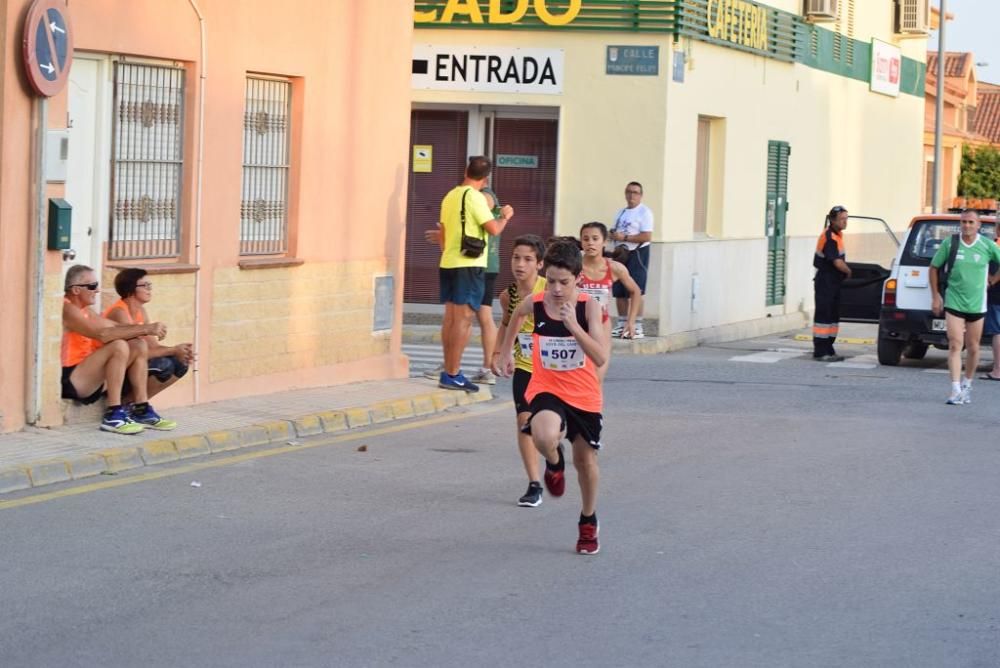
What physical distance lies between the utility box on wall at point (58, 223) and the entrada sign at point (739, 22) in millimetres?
13540

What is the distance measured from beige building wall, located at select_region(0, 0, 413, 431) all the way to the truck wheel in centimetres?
660

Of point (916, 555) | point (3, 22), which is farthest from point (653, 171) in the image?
point (916, 555)

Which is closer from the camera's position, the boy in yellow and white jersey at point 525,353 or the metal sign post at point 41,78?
the boy in yellow and white jersey at point 525,353

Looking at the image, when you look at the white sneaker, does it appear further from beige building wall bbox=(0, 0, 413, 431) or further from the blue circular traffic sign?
the blue circular traffic sign

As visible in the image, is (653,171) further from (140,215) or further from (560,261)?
(560,261)

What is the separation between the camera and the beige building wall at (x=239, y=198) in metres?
11.2

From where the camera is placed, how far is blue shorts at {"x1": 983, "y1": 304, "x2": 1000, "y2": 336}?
18.6 m

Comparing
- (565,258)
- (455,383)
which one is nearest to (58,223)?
(565,258)

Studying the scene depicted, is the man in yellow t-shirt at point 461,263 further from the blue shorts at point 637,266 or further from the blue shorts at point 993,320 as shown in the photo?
the blue shorts at point 637,266

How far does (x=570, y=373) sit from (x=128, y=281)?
13.0ft

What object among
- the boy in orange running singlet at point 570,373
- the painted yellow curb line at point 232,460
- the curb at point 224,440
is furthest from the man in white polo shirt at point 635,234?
the boy in orange running singlet at point 570,373

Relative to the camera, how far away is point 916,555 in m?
8.84

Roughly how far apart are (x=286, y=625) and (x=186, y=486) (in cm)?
350

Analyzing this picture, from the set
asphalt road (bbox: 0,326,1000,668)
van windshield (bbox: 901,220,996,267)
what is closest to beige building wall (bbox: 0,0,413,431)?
asphalt road (bbox: 0,326,1000,668)
